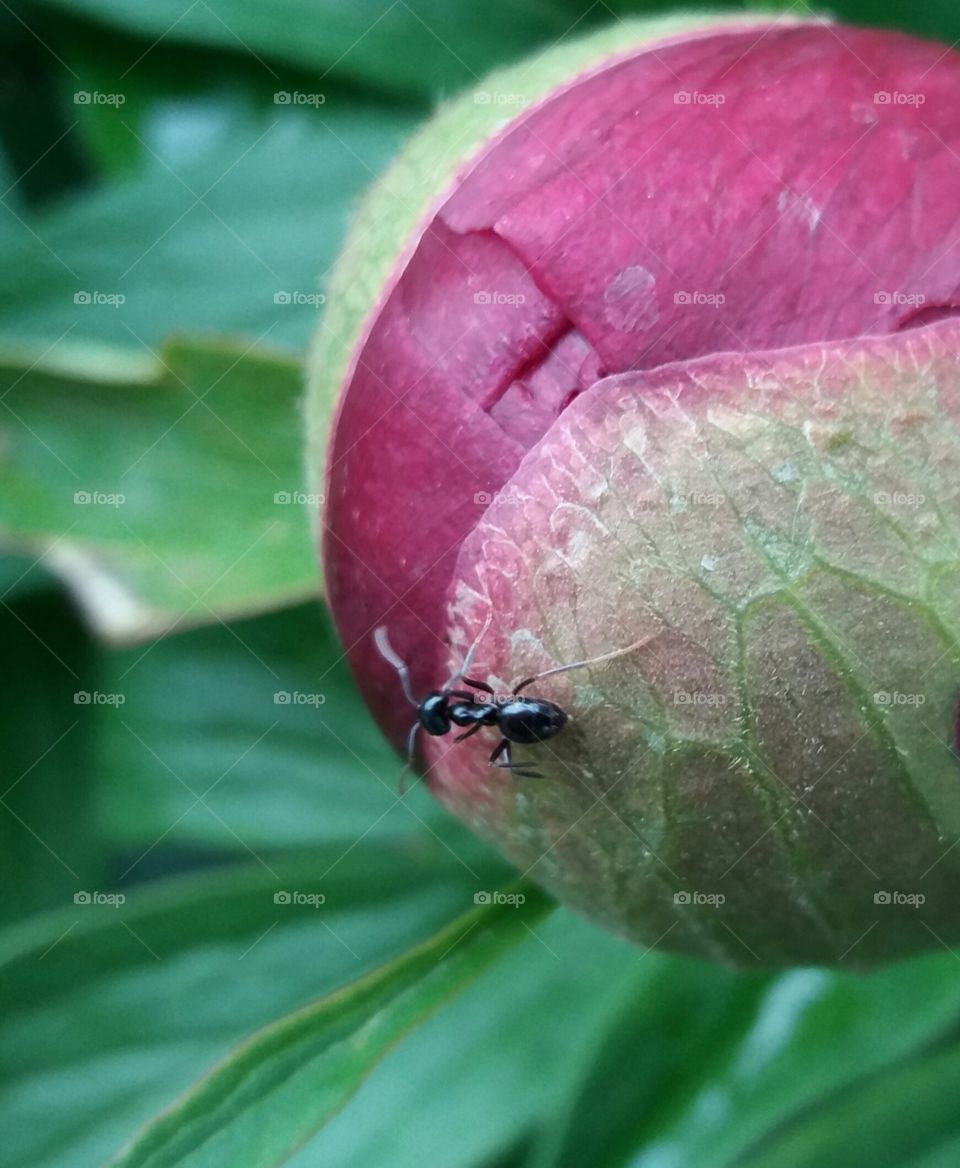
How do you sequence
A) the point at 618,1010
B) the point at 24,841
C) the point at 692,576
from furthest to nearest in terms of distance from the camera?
the point at 24,841, the point at 618,1010, the point at 692,576

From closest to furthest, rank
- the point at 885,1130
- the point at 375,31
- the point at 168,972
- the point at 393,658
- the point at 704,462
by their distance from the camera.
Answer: the point at 704,462
the point at 393,658
the point at 885,1130
the point at 168,972
the point at 375,31

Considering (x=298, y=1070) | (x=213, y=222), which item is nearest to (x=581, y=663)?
(x=298, y=1070)

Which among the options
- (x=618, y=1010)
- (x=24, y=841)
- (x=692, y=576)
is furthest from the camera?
(x=24, y=841)

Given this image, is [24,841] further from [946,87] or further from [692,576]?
[946,87]

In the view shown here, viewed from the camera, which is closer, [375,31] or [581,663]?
Result: [581,663]

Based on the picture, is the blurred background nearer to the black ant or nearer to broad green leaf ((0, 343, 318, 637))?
broad green leaf ((0, 343, 318, 637))

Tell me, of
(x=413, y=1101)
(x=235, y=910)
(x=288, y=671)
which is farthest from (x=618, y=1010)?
(x=288, y=671)

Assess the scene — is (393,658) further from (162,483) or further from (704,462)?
(162,483)
